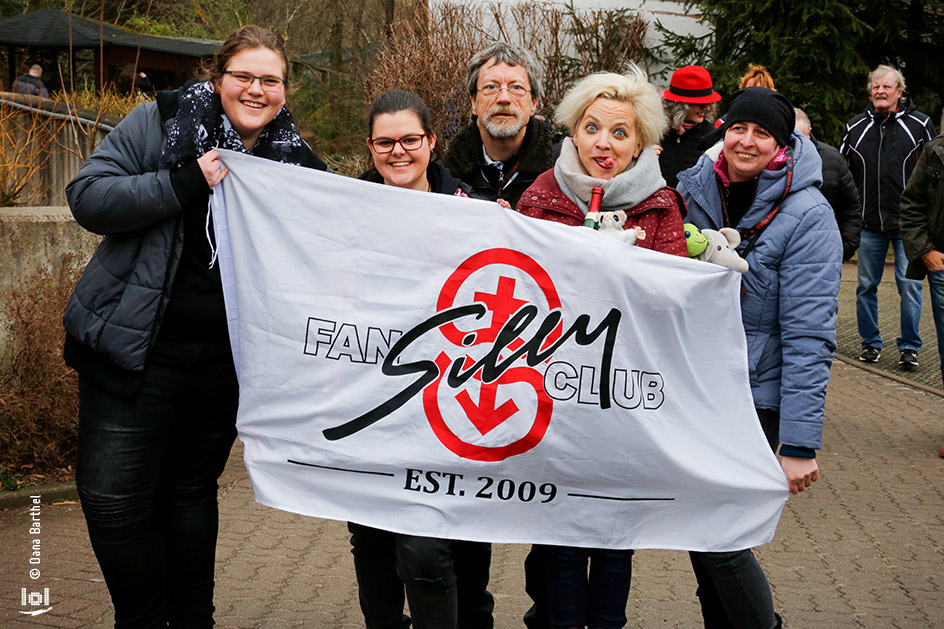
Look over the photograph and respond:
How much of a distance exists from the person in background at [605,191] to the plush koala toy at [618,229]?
0.20ft

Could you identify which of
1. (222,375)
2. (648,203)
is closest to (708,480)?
(648,203)

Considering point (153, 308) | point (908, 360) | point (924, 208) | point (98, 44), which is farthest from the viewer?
point (98, 44)

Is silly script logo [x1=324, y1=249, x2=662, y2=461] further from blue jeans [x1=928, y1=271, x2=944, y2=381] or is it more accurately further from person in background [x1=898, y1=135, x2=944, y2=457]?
blue jeans [x1=928, y1=271, x2=944, y2=381]

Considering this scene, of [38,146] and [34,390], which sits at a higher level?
[38,146]

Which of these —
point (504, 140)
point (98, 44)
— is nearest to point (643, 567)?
point (504, 140)

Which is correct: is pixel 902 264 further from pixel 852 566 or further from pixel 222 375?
pixel 222 375

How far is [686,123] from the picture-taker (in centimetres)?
686

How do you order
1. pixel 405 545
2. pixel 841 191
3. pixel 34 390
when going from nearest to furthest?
pixel 405 545 < pixel 34 390 < pixel 841 191

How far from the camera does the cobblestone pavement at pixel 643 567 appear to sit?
443 cm

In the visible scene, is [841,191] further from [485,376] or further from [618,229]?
[485,376]

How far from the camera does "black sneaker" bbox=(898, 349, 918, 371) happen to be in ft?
32.4

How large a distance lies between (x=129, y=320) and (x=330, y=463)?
2.60 ft

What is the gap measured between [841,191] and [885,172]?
2.95 meters

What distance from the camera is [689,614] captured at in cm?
452
